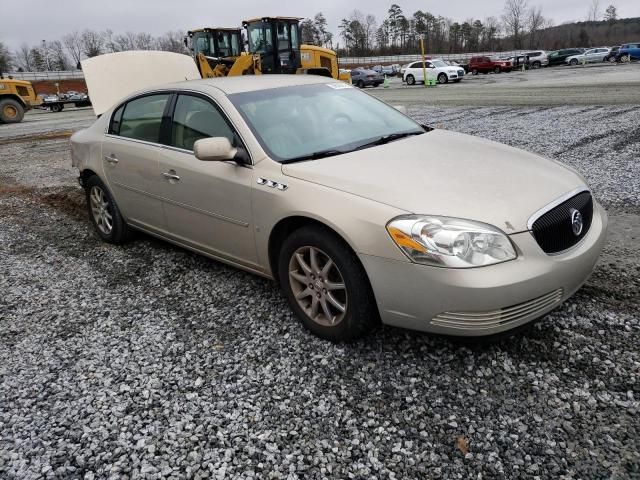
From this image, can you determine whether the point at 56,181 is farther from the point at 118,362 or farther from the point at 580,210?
the point at 580,210

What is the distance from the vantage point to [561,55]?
4488 cm

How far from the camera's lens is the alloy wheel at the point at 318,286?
295 cm

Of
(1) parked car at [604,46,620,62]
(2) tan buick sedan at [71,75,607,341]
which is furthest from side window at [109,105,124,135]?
(1) parked car at [604,46,620,62]

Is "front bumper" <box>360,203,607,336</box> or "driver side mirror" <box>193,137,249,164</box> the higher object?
"driver side mirror" <box>193,137,249,164</box>

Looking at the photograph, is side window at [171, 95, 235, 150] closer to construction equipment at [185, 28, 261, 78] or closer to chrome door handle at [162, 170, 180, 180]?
chrome door handle at [162, 170, 180, 180]

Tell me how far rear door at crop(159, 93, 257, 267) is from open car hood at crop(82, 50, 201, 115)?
5.07 m

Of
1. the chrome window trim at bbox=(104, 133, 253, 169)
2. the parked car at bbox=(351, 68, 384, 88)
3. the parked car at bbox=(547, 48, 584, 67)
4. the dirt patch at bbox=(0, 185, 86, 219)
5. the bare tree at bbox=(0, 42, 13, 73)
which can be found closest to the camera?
the chrome window trim at bbox=(104, 133, 253, 169)

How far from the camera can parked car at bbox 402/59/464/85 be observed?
32.3 metres

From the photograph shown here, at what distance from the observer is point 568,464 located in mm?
2111

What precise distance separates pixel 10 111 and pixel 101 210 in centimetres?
2242

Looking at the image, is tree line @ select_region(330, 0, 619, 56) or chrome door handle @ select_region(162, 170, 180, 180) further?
tree line @ select_region(330, 0, 619, 56)

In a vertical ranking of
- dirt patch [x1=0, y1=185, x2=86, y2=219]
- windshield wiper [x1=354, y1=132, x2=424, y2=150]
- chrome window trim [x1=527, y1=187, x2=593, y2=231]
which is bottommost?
dirt patch [x1=0, y1=185, x2=86, y2=219]

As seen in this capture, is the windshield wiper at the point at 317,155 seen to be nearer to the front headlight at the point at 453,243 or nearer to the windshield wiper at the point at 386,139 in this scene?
the windshield wiper at the point at 386,139

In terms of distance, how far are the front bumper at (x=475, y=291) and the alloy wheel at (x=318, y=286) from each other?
0.29m
